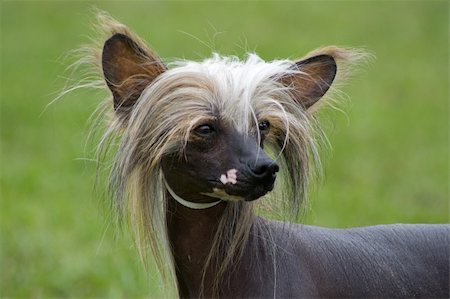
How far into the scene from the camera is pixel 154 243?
13.5ft

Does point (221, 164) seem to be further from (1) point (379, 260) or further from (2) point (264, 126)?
(1) point (379, 260)

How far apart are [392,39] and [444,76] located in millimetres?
2183

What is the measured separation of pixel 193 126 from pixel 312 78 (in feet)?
1.98

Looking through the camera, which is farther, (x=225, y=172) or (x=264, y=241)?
(x=264, y=241)

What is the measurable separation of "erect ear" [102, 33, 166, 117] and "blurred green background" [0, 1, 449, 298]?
0.35 m

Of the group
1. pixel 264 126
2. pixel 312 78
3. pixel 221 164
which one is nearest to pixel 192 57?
pixel 312 78

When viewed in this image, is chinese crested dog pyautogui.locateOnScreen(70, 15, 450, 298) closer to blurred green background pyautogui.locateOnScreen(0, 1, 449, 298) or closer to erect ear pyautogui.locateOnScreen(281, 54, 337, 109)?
erect ear pyautogui.locateOnScreen(281, 54, 337, 109)

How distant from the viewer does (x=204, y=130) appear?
3.83 meters

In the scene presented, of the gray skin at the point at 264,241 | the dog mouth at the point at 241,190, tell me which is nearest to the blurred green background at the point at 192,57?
the gray skin at the point at 264,241

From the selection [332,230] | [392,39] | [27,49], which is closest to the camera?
[332,230]

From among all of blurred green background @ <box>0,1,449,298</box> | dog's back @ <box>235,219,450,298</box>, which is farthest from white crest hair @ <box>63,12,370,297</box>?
blurred green background @ <box>0,1,449,298</box>

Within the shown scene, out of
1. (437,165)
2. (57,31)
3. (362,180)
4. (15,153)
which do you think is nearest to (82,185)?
(15,153)

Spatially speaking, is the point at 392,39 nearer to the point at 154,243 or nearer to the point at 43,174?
the point at 43,174

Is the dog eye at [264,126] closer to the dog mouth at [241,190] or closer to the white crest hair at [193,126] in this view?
the white crest hair at [193,126]
